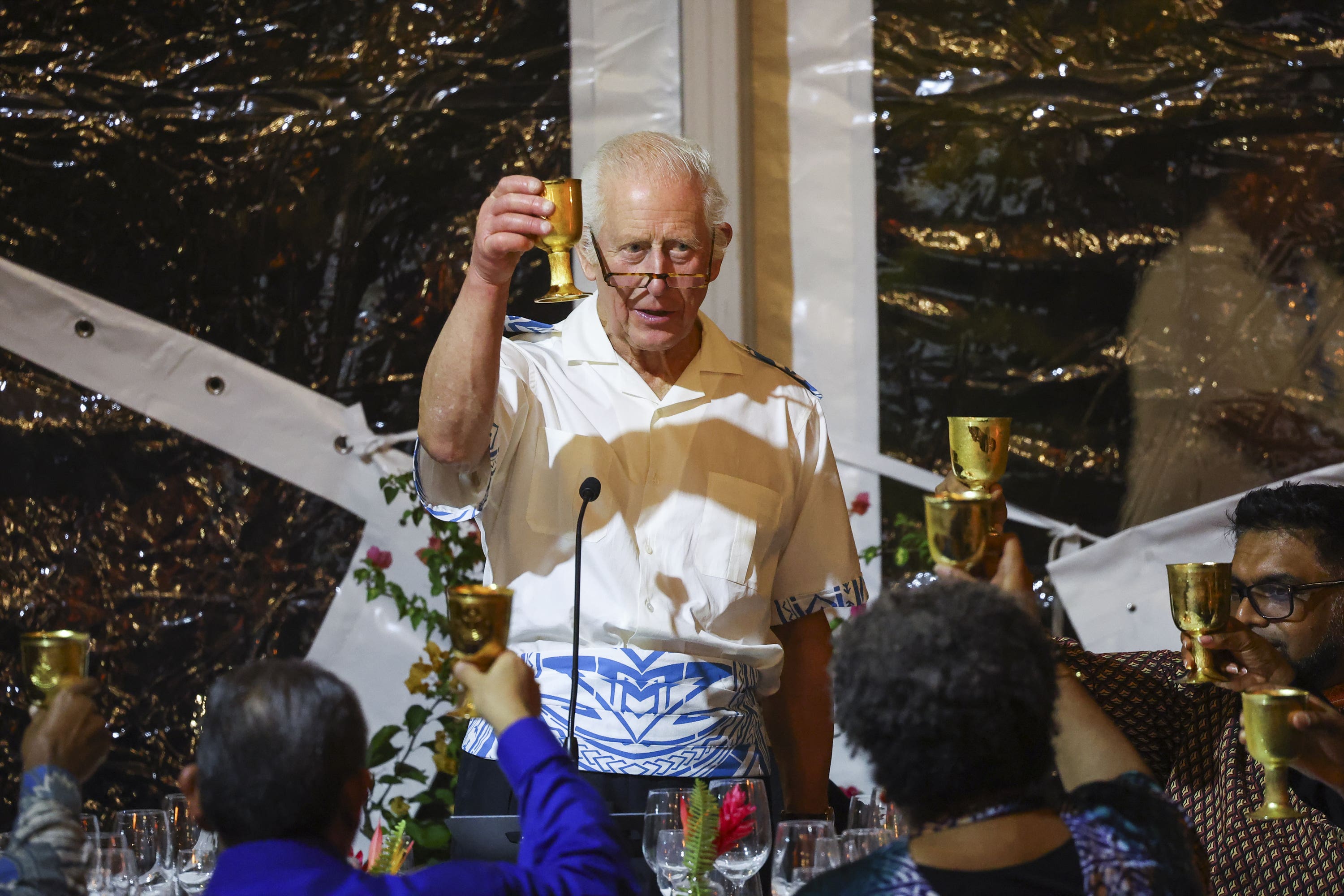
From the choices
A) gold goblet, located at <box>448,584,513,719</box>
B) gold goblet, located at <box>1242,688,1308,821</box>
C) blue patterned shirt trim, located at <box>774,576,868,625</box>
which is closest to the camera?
gold goblet, located at <box>448,584,513,719</box>

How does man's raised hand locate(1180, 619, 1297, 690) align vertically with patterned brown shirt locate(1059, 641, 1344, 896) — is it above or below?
above

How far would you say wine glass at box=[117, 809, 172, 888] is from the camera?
194 centimetres

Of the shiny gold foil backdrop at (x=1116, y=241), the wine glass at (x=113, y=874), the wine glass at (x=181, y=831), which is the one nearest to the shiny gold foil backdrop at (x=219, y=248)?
the shiny gold foil backdrop at (x=1116, y=241)

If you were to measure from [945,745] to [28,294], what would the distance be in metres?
3.12

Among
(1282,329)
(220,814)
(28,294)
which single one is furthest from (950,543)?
(28,294)

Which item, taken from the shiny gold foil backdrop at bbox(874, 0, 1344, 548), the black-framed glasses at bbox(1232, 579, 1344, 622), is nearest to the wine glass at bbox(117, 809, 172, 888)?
the black-framed glasses at bbox(1232, 579, 1344, 622)

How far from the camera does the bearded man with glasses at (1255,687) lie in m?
2.04

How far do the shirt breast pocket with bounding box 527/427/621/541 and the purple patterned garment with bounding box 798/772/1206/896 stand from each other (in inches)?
38.8

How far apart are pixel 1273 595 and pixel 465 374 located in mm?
1465

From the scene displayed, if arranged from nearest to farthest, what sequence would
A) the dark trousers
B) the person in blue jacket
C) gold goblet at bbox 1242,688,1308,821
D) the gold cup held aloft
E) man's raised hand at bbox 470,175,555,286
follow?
the person in blue jacket → gold goblet at bbox 1242,688,1308,821 → the gold cup held aloft → man's raised hand at bbox 470,175,555,286 → the dark trousers

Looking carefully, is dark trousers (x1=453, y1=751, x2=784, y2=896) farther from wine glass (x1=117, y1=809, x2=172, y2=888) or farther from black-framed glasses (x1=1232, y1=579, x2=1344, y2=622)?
black-framed glasses (x1=1232, y1=579, x2=1344, y2=622)

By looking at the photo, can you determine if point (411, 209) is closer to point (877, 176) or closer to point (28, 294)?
point (28, 294)

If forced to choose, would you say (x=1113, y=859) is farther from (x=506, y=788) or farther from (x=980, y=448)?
(x=506, y=788)

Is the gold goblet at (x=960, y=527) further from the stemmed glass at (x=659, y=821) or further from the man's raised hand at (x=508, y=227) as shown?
the man's raised hand at (x=508, y=227)
